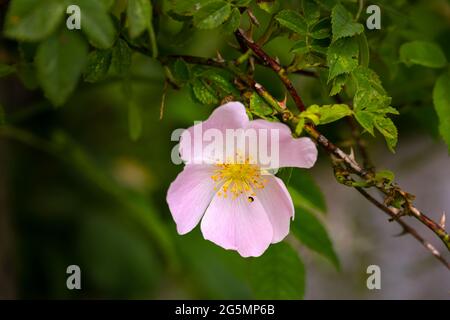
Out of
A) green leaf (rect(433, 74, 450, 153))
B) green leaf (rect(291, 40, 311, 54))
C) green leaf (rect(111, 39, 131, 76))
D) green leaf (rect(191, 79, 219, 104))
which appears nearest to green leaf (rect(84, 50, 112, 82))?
green leaf (rect(111, 39, 131, 76))

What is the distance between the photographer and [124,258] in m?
1.88

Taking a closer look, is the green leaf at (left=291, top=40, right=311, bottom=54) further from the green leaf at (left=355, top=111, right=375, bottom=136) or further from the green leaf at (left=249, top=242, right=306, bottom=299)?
the green leaf at (left=249, top=242, right=306, bottom=299)

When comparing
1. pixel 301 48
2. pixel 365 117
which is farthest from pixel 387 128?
pixel 301 48

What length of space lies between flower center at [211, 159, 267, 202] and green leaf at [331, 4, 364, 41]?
197 millimetres

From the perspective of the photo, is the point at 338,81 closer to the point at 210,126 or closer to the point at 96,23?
the point at 210,126

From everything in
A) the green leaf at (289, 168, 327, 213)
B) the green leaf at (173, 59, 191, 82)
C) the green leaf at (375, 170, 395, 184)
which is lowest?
the green leaf at (375, 170, 395, 184)

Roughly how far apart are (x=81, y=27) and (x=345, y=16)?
0.31 metres

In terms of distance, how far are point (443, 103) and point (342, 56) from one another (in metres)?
0.24

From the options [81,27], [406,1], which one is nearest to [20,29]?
[81,27]

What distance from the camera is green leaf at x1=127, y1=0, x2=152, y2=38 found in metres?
0.67

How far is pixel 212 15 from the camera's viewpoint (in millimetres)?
773

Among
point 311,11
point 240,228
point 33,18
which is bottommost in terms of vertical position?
point 240,228

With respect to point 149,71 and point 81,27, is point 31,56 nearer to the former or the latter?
point 81,27

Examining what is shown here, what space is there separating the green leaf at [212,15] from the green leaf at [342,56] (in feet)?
0.41
